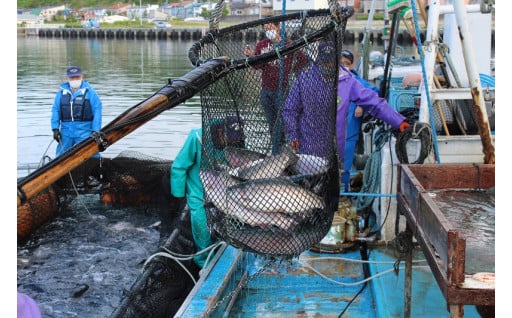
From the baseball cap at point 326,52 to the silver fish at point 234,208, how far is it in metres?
0.93

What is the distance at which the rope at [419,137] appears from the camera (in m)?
4.75

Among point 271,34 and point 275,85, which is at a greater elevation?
point 271,34

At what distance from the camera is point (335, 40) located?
3570mm

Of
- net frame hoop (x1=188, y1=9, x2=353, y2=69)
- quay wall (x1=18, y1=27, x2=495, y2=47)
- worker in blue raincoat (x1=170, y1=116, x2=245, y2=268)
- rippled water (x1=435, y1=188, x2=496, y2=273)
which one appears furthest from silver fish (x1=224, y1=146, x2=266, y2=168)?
quay wall (x1=18, y1=27, x2=495, y2=47)

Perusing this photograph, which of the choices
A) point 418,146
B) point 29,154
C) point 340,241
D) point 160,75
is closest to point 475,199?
point 418,146

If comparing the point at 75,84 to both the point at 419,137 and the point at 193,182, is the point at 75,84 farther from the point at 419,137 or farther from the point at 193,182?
the point at 419,137

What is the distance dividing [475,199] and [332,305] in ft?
5.36

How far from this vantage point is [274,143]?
3.86m

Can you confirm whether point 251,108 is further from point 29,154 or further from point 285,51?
point 29,154

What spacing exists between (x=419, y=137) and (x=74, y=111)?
265 inches

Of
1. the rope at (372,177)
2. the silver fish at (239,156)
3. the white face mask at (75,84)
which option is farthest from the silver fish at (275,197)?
the white face mask at (75,84)

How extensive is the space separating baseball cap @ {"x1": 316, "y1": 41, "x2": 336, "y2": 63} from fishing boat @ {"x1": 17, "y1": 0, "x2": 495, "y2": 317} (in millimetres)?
52

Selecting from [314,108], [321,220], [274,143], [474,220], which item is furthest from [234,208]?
[474,220]

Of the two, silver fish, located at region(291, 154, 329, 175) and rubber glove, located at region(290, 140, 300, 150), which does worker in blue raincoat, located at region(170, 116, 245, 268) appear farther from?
silver fish, located at region(291, 154, 329, 175)
